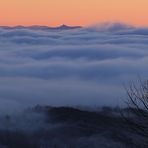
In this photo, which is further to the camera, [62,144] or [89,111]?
[89,111]

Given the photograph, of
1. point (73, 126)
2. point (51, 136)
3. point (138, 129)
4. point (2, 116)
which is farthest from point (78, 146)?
point (138, 129)

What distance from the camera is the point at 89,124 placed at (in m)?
150

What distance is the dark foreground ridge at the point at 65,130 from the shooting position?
125 metres

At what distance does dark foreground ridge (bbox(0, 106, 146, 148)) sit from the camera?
125 m

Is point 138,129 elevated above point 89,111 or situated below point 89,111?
below

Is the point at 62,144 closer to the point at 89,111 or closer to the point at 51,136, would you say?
the point at 51,136

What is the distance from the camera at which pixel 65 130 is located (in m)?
142

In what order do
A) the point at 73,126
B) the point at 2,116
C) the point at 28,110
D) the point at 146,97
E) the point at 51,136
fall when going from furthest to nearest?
the point at 28,110 → the point at 2,116 → the point at 73,126 → the point at 51,136 → the point at 146,97

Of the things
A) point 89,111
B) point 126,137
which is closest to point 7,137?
point 126,137

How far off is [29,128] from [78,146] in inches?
1274

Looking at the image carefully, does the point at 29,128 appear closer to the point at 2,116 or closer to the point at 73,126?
the point at 73,126

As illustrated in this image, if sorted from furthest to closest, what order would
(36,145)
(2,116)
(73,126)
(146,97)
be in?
(2,116), (73,126), (36,145), (146,97)

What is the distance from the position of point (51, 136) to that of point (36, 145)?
31.8ft

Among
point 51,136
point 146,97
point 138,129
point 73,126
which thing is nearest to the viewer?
point 146,97
